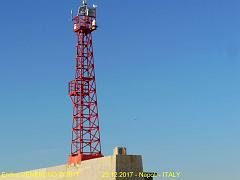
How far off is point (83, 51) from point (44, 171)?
18.6 meters

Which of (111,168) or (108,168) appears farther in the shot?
(108,168)

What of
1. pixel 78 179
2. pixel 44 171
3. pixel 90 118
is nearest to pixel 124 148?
pixel 78 179

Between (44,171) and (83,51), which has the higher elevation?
(83,51)

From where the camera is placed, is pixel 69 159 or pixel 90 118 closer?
pixel 69 159

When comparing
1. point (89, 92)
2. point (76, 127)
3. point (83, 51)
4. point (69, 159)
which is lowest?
point (69, 159)

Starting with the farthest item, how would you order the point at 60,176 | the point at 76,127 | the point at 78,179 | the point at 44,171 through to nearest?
the point at 76,127, the point at 44,171, the point at 60,176, the point at 78,179

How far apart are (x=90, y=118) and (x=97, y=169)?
64.7ft

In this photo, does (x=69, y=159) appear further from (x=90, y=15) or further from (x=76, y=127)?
(x=90, y=15)

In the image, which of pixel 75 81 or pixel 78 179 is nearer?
pixel 78 179

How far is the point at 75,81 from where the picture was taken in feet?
235

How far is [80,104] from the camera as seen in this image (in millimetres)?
71125

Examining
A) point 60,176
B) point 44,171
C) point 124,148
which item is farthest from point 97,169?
point 44,171

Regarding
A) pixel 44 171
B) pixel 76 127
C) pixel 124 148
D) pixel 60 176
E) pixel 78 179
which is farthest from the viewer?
pixel 76 127

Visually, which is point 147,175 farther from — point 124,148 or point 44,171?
point 44,171
